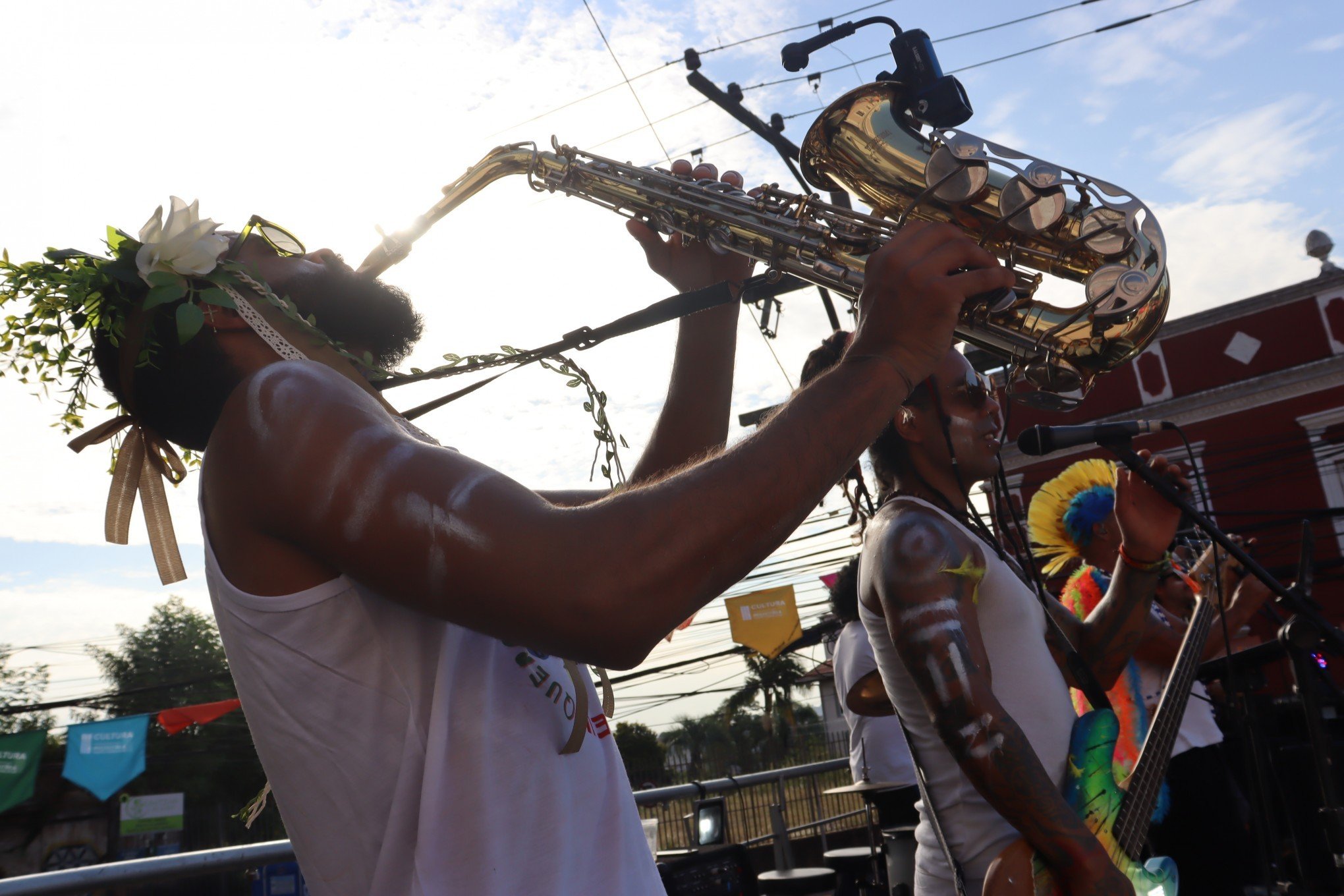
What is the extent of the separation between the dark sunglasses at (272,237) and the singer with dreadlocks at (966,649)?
5.38 feet

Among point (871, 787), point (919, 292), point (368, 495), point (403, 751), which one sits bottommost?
point (871, 787)

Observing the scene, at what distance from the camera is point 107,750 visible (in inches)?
703

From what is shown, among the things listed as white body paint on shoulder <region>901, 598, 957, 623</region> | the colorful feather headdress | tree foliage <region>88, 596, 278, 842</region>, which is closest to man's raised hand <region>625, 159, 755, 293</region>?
white body paint on shoulder <region>901, 598, 957, 623</region>

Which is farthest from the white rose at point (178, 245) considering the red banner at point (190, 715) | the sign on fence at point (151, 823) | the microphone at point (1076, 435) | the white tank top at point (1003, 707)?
the sign on fence at point (151, 823)

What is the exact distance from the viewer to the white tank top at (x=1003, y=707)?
7.76 ft

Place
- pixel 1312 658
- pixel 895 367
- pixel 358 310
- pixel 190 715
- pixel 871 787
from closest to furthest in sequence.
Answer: pixel 895 367 → pixel 358 310 → pixel 1312 658 → pixel 871 787 → pixel 190 715

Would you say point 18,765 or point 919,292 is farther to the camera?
point 18,765

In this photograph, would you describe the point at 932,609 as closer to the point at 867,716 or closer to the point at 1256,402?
the point at 867,716

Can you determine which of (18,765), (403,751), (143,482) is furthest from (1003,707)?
(18,765)

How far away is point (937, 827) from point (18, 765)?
2048cm

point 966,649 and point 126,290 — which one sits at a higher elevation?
point 126,290

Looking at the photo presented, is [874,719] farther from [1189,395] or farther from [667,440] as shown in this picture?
[1189,395]

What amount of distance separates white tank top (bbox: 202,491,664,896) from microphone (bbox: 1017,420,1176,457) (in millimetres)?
1907

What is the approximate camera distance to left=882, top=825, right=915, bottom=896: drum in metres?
5.21
